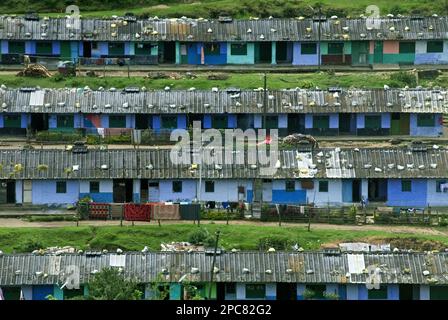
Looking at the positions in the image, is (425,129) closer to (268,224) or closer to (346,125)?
(346,125)

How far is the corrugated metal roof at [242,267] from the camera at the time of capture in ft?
169

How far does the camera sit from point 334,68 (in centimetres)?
8725

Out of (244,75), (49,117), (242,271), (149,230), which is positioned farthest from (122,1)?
(242,271)

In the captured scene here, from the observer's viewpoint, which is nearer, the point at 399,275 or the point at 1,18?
the point at 399,275

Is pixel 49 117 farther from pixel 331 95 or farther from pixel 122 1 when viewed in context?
pixel 122 1

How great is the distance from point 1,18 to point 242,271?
4419 centimetres

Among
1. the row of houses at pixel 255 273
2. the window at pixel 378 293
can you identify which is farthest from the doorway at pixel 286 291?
the window at pixel 378 293

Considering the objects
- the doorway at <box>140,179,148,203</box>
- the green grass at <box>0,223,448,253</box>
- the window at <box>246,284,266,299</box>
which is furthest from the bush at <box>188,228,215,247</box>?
the doorway at <box>140,179,148,203</box>

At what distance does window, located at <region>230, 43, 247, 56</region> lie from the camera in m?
87.6

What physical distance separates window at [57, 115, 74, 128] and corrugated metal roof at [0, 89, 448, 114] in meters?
0.70

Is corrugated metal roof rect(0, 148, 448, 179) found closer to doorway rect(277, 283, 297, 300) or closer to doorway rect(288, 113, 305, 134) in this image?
doorway rect(288, 113, 305, 134)

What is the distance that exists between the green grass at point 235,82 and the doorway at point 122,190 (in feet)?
49.6

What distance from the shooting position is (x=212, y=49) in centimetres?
8819

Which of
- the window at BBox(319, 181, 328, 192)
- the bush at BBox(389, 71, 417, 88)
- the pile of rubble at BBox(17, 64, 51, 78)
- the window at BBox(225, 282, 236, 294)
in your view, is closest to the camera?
the window at BBox(225, 282, 236, 294)
